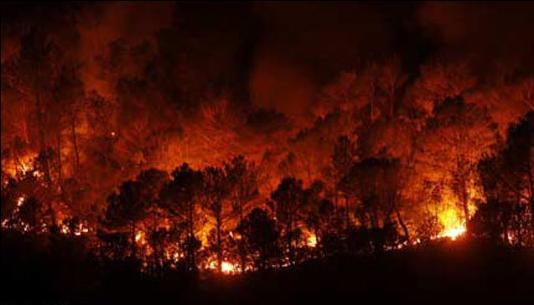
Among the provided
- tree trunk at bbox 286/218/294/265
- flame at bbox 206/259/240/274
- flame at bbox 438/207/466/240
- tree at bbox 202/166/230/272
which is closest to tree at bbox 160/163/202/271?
tree at bbox 202/166/230/272

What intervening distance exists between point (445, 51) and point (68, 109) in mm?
12534

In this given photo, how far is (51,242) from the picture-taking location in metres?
22.6

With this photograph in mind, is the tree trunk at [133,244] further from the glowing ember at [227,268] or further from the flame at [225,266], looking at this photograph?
the glowing ember at [227,268]

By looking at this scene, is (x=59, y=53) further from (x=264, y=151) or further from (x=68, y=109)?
(x=264, y=151)

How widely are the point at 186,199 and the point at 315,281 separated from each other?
3.95m

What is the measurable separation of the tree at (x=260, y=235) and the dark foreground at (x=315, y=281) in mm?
763

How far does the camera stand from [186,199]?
2080cm

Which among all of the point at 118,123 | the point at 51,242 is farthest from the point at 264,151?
the point at 51,242

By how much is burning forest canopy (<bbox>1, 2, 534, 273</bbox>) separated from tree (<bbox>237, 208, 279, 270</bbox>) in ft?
0.12

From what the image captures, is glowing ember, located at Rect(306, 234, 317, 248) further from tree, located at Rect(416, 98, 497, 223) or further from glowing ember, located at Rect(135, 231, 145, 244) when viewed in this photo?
glowing ember, located at Rect(135, 231, 145, 244)

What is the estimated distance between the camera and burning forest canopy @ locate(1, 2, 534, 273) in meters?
21.2

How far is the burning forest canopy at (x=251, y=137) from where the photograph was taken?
21.2m

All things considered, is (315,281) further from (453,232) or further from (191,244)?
(453,232)

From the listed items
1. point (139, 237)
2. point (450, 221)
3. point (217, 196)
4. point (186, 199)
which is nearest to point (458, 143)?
point (450, 221)
